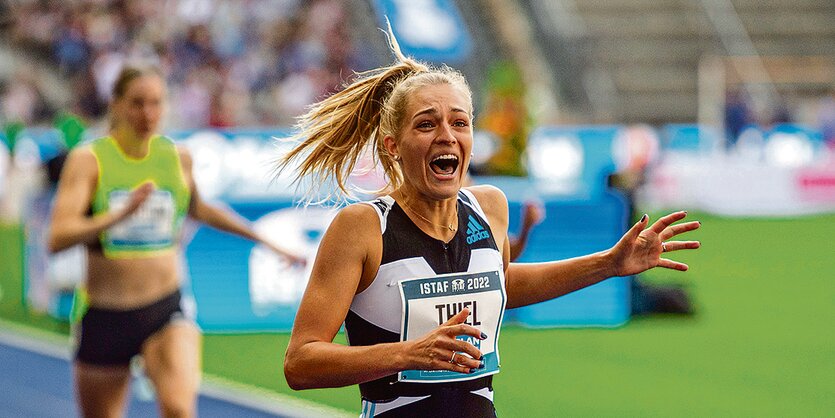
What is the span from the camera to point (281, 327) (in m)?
12.3

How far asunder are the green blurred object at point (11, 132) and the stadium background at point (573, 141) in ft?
0.25

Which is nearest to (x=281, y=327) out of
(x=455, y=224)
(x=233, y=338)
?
(x=233, y=338)

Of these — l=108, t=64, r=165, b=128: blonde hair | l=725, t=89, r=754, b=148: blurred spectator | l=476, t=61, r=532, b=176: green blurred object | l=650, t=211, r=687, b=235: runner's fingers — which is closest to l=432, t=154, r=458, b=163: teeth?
l=650, t=211, r=687, b=235: runner's fingers

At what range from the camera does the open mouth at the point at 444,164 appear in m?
3.60

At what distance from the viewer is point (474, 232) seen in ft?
12.5

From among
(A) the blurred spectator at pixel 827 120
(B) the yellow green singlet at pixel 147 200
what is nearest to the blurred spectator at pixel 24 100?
(A) the blurred spectator at pixel 827 120

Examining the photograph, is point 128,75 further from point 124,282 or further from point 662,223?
point 662,223

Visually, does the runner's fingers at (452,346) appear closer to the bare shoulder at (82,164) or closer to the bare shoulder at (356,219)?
the bare shoulder at (356,219)

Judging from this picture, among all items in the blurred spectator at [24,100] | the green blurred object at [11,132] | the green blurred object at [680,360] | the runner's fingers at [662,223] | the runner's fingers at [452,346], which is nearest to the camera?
the runner's fingers at [452,346]

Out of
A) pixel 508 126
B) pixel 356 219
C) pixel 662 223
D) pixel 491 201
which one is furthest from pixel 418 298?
pixel 508 126

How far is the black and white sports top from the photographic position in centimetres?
361

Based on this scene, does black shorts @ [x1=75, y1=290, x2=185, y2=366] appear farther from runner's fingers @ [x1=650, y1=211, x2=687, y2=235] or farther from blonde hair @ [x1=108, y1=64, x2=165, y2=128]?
runner's fingers @ [x1=650, y1=211, x2=687, y2=235]

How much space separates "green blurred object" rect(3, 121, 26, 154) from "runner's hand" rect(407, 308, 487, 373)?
20.1 m

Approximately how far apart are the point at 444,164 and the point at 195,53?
2330 cm
